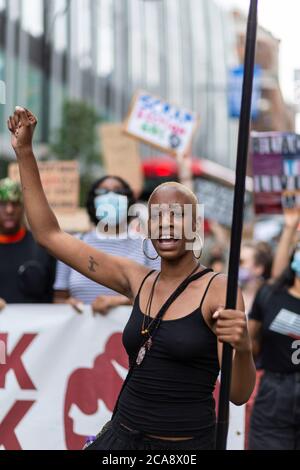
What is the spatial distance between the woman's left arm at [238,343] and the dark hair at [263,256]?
13.9 ft

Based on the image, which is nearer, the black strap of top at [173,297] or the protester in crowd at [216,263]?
the black strap of top at [173,297]

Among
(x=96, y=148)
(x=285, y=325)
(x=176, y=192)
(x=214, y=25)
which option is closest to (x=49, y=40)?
(x=96, y=148)

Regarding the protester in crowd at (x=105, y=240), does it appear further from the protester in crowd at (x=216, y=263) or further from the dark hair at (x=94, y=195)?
the protester in crowd at (x=216, y=263)

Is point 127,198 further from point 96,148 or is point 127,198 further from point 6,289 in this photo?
point 96,148

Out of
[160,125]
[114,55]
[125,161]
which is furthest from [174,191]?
[114,55]

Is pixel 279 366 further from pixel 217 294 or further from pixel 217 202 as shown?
pixel 217 202

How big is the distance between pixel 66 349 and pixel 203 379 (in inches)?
92.6

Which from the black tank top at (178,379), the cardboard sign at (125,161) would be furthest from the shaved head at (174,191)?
the cardboard sign at (125,161)

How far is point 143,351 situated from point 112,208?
2277 millimetres

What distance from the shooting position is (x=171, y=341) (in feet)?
9.98

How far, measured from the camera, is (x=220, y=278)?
3.17 m

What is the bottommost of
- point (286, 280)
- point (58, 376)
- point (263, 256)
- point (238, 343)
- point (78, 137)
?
point (78, 137)

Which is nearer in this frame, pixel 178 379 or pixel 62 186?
pixel 178 379

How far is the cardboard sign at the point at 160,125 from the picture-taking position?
8.45 m
